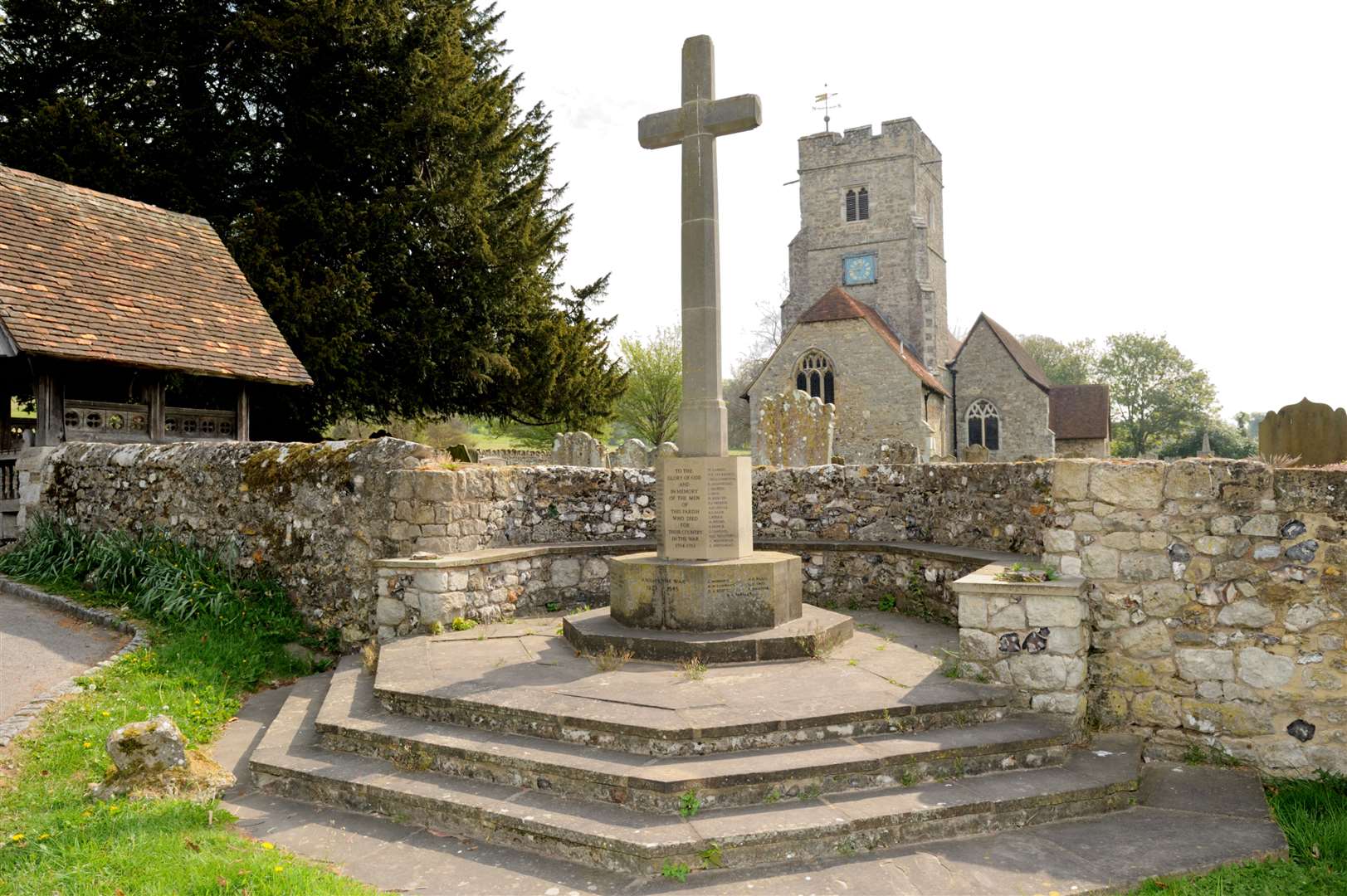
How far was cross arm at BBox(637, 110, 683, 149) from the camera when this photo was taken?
24.4 ft

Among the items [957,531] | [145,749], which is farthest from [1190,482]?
[145,749]

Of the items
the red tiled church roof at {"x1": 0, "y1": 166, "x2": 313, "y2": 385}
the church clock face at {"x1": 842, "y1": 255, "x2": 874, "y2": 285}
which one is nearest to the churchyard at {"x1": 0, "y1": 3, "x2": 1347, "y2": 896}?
the red tiled church roof at {"x1": 0, "y1": 166, "x2": 313, "y2": 385}

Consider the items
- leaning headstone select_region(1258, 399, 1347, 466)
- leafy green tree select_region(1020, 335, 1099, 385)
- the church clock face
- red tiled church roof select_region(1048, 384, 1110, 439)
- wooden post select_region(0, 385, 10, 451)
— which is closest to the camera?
leaning headstone select_region(1258, 399, 1347, 466)

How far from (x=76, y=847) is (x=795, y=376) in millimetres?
32026

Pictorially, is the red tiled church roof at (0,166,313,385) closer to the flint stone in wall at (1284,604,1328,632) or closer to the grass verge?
the grass verge

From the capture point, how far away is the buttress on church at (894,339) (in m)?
34.0

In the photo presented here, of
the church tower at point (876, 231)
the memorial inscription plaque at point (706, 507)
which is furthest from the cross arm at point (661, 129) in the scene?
the church tower at point (876, 231)

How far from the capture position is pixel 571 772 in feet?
15.8

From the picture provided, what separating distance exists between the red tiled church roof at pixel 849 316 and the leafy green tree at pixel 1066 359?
26345 mm

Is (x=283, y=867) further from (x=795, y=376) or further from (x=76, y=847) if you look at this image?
(x=795, y=376)

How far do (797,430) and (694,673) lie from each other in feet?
43.8

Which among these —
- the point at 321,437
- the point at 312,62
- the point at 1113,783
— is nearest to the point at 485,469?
the point at 1113,783

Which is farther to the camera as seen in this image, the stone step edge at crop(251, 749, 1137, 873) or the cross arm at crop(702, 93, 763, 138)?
the cross arm at crop(702, 93, 763, 138)

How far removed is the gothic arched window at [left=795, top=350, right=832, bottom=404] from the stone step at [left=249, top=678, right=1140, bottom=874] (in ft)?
97.6
